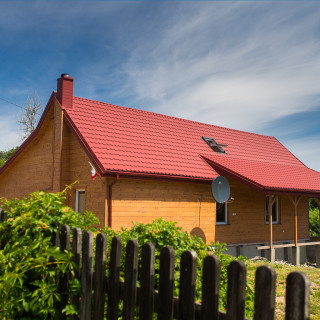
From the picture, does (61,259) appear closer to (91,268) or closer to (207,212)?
(91,268)

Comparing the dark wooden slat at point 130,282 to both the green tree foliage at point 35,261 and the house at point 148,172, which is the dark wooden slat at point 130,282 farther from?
the house at point 148,172

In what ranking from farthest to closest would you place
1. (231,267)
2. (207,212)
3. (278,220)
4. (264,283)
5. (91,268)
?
(278,220) → (207,212) → (91,268) → (231,267) → (264,283)

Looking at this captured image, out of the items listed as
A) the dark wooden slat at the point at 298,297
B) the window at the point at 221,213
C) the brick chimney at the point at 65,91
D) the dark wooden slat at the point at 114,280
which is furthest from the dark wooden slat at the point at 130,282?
the window at the point at 221,213

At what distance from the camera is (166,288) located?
2.75m

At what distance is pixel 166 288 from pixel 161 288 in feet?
0.20

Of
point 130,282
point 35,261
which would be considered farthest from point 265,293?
point 35,261

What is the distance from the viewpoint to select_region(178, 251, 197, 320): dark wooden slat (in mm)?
2604

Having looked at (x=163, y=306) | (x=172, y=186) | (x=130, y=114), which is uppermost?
(x=130, y=114)

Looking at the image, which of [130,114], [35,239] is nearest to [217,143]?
[130,114]

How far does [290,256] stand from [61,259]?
56.4 ft

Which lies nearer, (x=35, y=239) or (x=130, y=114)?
(x=35, y=239)

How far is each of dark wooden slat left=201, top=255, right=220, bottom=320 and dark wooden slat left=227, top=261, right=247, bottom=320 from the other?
0.33ft

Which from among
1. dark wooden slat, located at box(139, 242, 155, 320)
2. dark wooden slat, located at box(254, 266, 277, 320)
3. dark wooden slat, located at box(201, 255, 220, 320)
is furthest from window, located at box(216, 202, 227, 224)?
dark wooden slat, located at box(254, 266, 277, 320)

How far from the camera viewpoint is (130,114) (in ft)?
59.2
